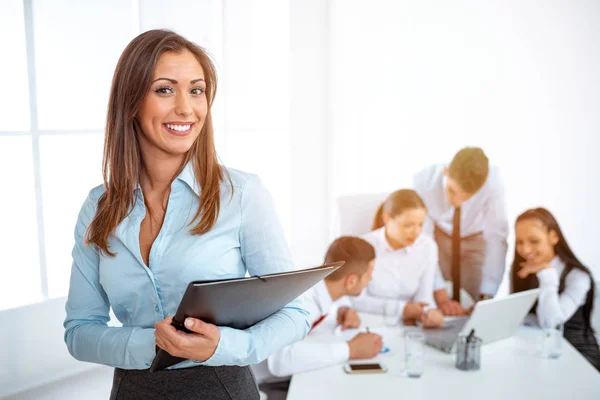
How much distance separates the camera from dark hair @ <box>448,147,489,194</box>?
280 cm

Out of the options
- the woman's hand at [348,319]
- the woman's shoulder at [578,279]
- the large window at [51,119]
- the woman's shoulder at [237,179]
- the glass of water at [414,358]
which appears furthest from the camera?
the woman's shoulder at [578,279]

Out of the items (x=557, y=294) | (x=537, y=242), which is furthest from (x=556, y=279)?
(x=537, y=242)

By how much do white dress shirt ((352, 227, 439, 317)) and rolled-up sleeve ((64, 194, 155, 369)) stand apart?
147cm

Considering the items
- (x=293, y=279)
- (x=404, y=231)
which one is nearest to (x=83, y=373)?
(x=293, y=279)

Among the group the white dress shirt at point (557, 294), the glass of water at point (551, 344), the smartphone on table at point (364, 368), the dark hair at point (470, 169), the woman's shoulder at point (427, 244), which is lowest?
the smartphone on table at point (364, 368)

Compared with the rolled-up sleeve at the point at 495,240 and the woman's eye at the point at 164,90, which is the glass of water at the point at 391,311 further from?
the woman's eye at the point at 164,90

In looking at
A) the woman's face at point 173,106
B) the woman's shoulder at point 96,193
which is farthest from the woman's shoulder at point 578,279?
the woman's shoulder at point 96,193

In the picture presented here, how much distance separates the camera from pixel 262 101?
331 centimetres

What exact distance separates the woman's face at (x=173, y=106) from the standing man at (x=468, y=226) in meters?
1.62

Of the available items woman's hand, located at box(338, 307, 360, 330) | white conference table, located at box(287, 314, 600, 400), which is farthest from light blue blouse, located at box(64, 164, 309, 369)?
woman's hand, located at box(338, 307, 360, 330)

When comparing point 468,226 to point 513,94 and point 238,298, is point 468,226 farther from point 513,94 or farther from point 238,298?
point 238,298

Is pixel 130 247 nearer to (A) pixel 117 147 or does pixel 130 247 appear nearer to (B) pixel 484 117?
(A) pixel 117 147

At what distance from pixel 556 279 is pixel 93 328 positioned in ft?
6.66

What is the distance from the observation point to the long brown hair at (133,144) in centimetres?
142
